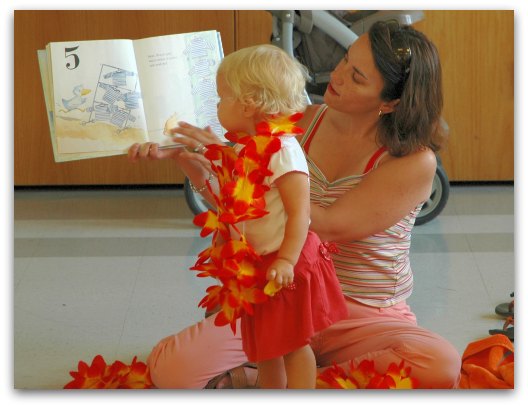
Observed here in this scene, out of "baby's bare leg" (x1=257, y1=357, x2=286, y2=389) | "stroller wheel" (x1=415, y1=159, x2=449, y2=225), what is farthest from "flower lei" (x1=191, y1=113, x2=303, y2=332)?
"stroller wheel" (x1=415, y1=159, x2=449, y2=225)

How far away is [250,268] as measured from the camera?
1.57m

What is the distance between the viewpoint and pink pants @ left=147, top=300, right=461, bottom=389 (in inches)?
72.7

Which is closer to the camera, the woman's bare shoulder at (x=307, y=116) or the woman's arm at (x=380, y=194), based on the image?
the woman's arm at (x=380, y=194)

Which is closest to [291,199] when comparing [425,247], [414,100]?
[414,100]

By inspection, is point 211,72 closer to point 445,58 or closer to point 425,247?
point 445,58

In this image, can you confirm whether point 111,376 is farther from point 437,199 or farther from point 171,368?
point 437,199

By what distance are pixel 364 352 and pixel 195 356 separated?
330 mm

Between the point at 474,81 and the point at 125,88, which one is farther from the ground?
the point at 125,88

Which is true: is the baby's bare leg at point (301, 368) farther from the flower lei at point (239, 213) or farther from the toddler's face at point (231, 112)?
the toddler's face at point (231, 112)

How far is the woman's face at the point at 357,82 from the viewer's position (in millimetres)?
1727

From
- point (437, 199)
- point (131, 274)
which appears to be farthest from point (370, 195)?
point (437, 199)

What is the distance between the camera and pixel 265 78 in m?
1.51

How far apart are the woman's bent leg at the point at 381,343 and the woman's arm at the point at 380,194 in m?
0.17

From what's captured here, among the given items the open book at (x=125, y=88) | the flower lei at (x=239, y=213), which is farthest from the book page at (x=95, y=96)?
the flower lei at (x=239, y=213)
